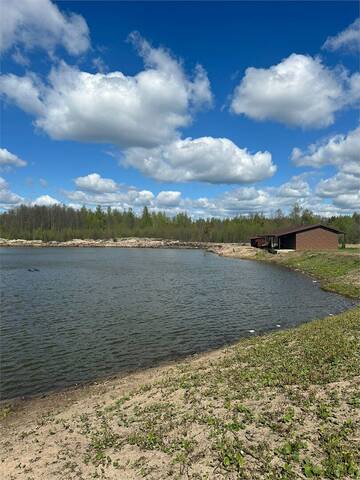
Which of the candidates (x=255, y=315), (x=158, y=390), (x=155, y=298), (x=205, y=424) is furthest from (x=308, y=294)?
(x=205, y=424)

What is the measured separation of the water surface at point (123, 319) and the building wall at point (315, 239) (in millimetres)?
34644

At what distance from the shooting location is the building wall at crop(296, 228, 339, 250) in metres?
73.9

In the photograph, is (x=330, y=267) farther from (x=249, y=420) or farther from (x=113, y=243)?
(x=113, y=243)

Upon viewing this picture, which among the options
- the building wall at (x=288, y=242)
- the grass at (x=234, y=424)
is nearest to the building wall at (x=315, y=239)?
the building wall at (x=288, y=242)

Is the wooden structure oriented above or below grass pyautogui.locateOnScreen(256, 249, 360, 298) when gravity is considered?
above

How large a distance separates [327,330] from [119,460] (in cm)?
1075

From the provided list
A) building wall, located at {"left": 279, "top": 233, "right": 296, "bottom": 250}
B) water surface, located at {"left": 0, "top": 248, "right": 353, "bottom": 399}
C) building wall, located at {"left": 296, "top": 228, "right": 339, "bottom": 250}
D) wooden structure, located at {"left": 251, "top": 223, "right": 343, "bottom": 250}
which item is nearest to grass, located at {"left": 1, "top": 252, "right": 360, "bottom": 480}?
water surface, located at {"left": 0, "top": 248, "right": 353, "bottom": 399}

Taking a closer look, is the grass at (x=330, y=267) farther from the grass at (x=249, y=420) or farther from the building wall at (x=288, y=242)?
the grass at (x=249, y=420)

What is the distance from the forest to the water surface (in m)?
112

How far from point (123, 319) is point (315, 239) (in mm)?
60587

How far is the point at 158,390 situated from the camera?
11133 mm

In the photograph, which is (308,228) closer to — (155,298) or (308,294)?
(308,294)

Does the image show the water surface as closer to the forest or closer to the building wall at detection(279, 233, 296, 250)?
the building wall at detection(279, 233, 296, 250)

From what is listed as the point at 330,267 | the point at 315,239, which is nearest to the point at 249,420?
the point at 330,267
